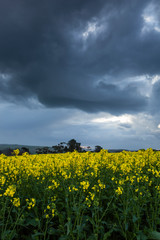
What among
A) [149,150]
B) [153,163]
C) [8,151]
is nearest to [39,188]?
[153,163]

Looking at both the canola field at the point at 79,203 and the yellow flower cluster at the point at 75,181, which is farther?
the yellow flower cluster at the point at 75,181

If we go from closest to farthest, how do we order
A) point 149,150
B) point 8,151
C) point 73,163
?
1. point 73,163
2. point 149,150
3. point 8,151

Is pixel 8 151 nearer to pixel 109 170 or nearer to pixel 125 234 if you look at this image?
pixel 109 170

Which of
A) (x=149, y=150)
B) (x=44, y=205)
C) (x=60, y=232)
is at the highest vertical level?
(x=149, y=150)

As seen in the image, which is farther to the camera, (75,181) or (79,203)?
(75,181)

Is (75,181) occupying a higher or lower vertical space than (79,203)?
higher

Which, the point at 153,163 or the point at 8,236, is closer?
the point at 8,236

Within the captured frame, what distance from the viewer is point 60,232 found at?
3.89 meters

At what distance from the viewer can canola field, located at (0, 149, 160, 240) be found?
3619mm

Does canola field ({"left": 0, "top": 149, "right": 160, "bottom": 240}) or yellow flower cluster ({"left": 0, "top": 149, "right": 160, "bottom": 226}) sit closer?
canola field ({"left": 0, "top": 149, "right": 160, "bottom": 240})

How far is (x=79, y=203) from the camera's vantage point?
3.59 m

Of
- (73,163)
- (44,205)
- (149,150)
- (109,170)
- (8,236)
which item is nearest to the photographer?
(8,236)

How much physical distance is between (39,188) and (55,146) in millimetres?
23619

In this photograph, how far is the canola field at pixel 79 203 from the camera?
362cm
